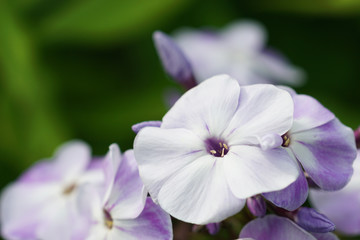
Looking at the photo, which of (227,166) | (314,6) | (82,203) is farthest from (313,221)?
(314,6)

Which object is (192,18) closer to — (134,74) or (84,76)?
(134,74)

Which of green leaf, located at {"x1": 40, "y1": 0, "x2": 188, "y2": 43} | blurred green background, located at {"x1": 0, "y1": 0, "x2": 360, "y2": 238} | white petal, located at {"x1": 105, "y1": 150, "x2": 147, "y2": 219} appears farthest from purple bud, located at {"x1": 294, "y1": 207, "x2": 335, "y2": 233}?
green leaf, located at {"x1": 40, "y1": 0, "x2": 188, "y2": 43}

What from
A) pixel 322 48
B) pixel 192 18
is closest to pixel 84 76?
pixel 192 18

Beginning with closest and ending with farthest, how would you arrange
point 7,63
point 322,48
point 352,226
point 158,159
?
point 158,159
point 352,226
point 7,63
point 322,48

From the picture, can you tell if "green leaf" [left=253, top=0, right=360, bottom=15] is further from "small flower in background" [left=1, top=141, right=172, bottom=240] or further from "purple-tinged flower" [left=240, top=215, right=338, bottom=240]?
"purple-tinged flower" [left=240, top=215, right=338, bottom=240]

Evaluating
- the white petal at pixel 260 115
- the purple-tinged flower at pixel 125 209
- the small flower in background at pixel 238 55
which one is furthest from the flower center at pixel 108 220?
the small flower in background at pixel 238 55

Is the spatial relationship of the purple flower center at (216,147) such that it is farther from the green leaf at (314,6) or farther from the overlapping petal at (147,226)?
the green leaf at (314,6)

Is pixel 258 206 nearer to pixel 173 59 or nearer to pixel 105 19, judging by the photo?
pixel 173 59
